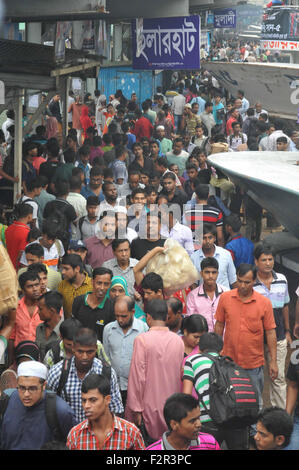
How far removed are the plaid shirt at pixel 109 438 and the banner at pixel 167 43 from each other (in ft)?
37.0

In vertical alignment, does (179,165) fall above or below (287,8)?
below

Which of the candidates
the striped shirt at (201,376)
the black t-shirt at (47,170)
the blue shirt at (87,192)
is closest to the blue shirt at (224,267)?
the striped shirt at (201,376)

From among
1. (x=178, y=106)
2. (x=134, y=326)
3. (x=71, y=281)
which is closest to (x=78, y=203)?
(x=71, y=281)

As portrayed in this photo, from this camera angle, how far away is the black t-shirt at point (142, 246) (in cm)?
792

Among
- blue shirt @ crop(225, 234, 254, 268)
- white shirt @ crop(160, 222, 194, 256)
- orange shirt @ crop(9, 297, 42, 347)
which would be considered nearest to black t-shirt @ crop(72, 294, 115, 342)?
orange shirt @ crop(9, 297, 42, 347)

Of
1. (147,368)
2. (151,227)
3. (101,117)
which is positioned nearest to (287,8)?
(101,117)

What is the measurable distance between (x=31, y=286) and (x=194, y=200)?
3.65 metres

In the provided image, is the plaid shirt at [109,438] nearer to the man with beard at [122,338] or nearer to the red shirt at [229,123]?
the man with beard at [122,338]

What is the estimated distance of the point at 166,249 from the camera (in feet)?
23.6

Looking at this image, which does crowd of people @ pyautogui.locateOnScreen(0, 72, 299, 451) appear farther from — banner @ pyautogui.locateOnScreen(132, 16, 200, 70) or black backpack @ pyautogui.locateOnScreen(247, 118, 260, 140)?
black backpack @ pyautogui.locateOnScreen(247, 118, 260, 140)

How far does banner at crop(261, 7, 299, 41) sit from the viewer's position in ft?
108

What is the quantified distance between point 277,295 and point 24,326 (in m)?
2.21

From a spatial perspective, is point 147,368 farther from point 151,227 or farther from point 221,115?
point 221,115

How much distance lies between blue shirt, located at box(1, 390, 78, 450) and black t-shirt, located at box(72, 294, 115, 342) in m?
1.61
